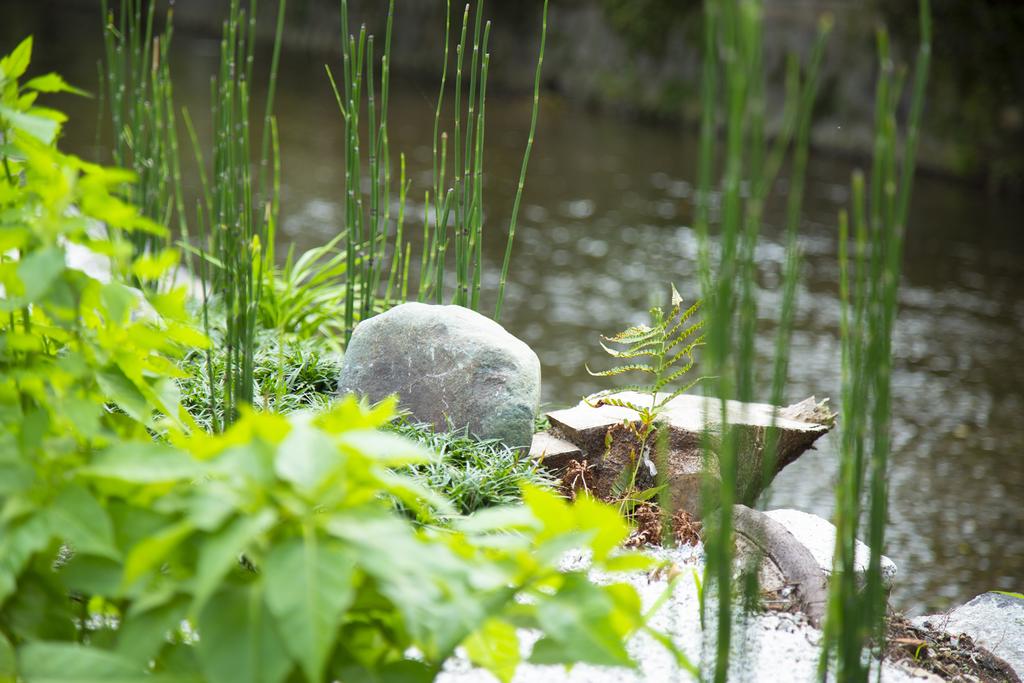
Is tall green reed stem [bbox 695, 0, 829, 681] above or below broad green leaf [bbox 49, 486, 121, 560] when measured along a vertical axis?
above

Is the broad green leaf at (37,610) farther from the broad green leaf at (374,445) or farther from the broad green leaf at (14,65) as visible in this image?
the broad green leaf at (14,65)

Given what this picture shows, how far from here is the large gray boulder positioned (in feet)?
5.44

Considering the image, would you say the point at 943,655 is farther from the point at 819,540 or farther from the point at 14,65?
the point at 14,65

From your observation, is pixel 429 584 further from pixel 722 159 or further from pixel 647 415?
pixel 722 159

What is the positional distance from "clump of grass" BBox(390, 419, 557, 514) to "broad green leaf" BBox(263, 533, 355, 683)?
908 millimetres

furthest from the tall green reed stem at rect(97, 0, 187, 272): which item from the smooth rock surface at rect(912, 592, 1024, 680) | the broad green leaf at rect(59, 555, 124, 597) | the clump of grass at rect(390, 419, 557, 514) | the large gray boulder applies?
the smooth rock surface at rect(912, 592, 1024, 680)

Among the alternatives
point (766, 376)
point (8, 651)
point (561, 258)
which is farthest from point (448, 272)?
point (8, 651)

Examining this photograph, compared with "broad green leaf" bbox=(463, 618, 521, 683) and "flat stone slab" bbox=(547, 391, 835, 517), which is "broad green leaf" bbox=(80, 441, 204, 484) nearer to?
"broad green leaf" bbox=(463, 618, 521, 683)

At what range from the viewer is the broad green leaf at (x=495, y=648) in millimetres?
640

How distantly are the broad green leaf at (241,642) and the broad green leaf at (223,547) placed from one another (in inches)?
0.6

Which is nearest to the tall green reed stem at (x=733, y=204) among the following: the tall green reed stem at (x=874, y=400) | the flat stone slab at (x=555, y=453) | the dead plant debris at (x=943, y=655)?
the tall green reed stem at (x=874, y=400)

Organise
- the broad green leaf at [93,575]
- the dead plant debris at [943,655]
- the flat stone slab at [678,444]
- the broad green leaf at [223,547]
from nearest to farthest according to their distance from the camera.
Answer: the broad green leaf at [223,547], the broad green leaf at [93,575], the dead plant debris at [943,655], the flat stone slab at [678,444]

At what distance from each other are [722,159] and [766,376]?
3915 millimetres

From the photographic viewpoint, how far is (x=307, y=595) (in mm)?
534
